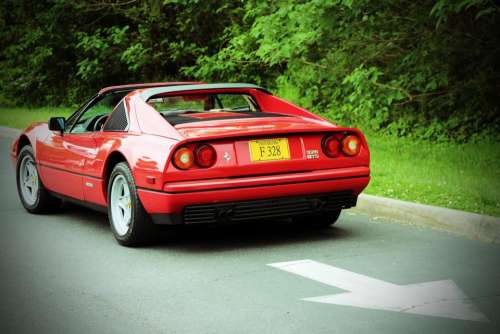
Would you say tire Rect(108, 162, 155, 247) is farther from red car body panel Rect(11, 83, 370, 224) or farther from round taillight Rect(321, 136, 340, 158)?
round taillight Rect(321, 136, 340, 158)

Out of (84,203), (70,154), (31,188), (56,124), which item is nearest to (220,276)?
(84,203)

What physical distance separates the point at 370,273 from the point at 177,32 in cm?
1992

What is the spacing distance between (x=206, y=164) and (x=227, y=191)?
253mm

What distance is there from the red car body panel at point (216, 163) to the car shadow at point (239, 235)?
1.41 feet

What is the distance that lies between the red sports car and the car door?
0.07ft

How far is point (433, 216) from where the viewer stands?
764 cm

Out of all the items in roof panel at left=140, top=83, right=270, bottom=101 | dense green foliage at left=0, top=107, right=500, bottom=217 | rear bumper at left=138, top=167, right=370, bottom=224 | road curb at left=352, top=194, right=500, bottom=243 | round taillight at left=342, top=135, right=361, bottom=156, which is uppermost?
roof panel at left=140, top=83, right=270, bottom=101

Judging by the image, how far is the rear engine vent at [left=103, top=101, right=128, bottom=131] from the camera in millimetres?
7457

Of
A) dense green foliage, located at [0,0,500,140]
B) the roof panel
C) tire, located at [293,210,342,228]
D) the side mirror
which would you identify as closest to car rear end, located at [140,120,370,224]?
tire, located at [293,210,342,228]

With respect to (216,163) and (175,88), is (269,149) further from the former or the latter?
(175,88)

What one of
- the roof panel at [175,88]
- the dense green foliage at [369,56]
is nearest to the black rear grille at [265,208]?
the roof panel at [175,88]

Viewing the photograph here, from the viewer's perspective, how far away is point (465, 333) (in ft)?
14.9

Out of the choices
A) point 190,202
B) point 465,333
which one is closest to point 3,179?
point 190,202

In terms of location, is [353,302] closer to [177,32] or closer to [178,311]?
[178,311]
